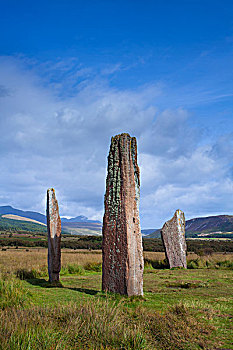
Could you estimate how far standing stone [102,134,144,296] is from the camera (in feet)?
30.4

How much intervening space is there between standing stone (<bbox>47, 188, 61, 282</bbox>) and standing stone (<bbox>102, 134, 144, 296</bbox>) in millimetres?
3620

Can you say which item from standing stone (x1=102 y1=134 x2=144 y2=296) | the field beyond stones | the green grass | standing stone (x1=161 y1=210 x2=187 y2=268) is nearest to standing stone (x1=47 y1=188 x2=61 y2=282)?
standing stone (x1=102 y1=134 x2=144 y2=296)

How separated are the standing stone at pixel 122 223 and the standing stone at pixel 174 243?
1000 cm

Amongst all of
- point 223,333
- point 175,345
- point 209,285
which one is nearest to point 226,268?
point 209,285

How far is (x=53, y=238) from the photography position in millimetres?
13000

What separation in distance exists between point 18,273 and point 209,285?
8344mm

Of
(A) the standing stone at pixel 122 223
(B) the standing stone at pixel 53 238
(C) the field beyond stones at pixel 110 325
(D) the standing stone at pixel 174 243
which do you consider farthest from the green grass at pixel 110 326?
(D) the standing stone at pixel 174 243

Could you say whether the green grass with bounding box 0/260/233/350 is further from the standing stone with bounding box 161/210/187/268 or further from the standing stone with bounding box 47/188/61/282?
the standing stone with bounding box 161/210/187/268

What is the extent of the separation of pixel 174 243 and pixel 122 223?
417 inches

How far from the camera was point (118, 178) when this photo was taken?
10.2 meters

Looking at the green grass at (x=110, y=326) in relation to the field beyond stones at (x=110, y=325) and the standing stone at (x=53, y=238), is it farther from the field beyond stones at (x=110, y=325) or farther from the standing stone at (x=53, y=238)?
the standing stone at (x=53, y=238)

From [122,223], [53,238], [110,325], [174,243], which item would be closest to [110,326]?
[110,325]

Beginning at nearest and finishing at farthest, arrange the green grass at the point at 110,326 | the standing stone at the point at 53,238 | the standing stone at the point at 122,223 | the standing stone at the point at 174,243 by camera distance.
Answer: the green grass at the point at 110,326 → the standing stone at the point at 122,223 → the standing stone at the point at 53,238 → the standing stone at the point at 174,243

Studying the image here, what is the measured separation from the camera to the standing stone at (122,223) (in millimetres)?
9273
